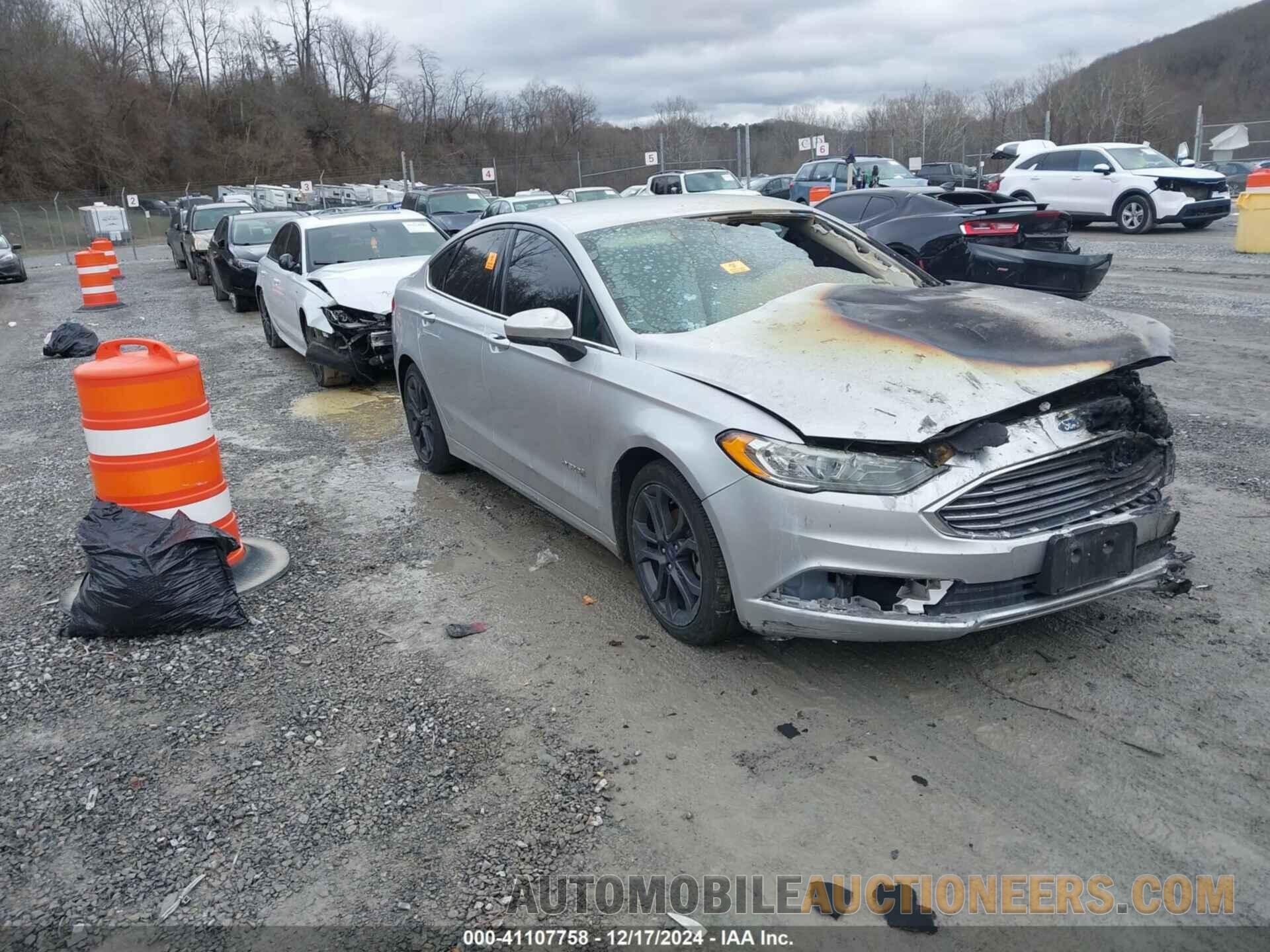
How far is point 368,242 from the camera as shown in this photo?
34.6 ft

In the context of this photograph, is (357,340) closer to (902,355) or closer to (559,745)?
(559,745)

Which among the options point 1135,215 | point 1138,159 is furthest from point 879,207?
point 1138,159

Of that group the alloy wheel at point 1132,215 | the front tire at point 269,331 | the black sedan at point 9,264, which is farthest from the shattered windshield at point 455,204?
the alloy wheel at point 1132,215

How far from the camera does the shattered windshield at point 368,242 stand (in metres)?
10.3

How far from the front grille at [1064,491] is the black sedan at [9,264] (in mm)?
26781

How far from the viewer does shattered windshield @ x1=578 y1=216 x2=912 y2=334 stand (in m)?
4.23

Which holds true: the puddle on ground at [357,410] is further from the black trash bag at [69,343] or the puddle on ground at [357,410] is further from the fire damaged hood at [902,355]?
the black trash bag at [69,343]

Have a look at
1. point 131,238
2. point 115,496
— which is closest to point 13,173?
point 131,238

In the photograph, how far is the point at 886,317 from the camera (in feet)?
12.8

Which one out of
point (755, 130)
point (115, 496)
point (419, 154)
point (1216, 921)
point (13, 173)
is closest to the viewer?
point (1216, 921)

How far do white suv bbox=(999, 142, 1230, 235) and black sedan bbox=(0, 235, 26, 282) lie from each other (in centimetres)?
2381

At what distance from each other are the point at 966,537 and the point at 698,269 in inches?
75.8

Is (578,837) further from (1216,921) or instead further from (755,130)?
(755,130)

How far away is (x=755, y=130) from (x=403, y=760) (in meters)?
64.5
